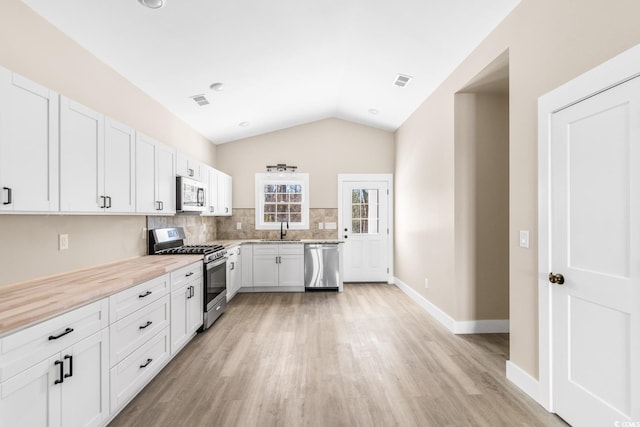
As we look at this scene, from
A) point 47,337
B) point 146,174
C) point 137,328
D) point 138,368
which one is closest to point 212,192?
point 146,174

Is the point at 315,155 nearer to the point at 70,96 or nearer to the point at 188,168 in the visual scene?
the point at 188,168

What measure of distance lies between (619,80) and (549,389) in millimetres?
1926

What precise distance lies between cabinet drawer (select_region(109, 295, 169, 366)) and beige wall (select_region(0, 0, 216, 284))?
728mm

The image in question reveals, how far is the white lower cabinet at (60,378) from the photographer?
4.12 feet

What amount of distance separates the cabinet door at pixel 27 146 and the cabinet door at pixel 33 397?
2.79 feet

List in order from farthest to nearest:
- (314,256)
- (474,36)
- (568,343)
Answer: (314,256) < (474,36) < (568,343)

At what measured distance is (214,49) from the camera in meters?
2.88

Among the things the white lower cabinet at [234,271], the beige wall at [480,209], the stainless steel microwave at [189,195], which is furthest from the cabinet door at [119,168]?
the beige wall at [480,209]

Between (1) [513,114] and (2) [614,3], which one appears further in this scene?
(1) [513,114]

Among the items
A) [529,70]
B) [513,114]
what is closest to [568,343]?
[513,114]

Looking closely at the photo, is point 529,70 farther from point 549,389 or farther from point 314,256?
point 314,256

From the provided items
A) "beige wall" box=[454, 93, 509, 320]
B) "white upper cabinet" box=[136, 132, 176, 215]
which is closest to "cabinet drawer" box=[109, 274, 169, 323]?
"white upper cabinet" box=[136, 132, 176, 215]

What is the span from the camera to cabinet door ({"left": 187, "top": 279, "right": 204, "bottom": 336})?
9.84 ft

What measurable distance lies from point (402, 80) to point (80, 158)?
3.55 m
